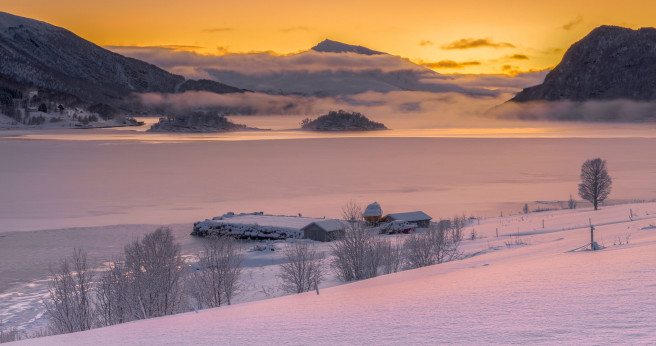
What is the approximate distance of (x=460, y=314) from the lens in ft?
25.3

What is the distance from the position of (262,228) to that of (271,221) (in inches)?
174

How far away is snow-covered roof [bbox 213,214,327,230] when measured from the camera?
66.6 metres

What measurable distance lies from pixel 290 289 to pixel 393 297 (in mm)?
22800

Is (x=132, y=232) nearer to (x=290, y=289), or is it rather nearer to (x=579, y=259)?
(x=290, y=289)

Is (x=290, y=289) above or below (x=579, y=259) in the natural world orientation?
below

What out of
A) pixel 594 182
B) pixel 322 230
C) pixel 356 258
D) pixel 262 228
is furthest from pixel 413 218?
pixel 356 258

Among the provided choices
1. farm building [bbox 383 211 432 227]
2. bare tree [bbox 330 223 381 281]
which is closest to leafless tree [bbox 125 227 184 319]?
bare tree [bbox 330 223 381 281]

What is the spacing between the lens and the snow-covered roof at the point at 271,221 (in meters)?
66.6

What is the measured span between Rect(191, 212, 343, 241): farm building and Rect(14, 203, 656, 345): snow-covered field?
49.9 metres

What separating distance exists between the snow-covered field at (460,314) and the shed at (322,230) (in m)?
48.6

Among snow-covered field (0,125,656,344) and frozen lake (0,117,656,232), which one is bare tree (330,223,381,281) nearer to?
snow-covered field (0,125,656,344)

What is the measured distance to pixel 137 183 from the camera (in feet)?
446

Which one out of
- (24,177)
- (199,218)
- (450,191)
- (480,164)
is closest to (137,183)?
(24,177)

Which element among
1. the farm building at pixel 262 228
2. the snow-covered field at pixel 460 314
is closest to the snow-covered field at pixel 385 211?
the snow-covered field at pixel 460 314
